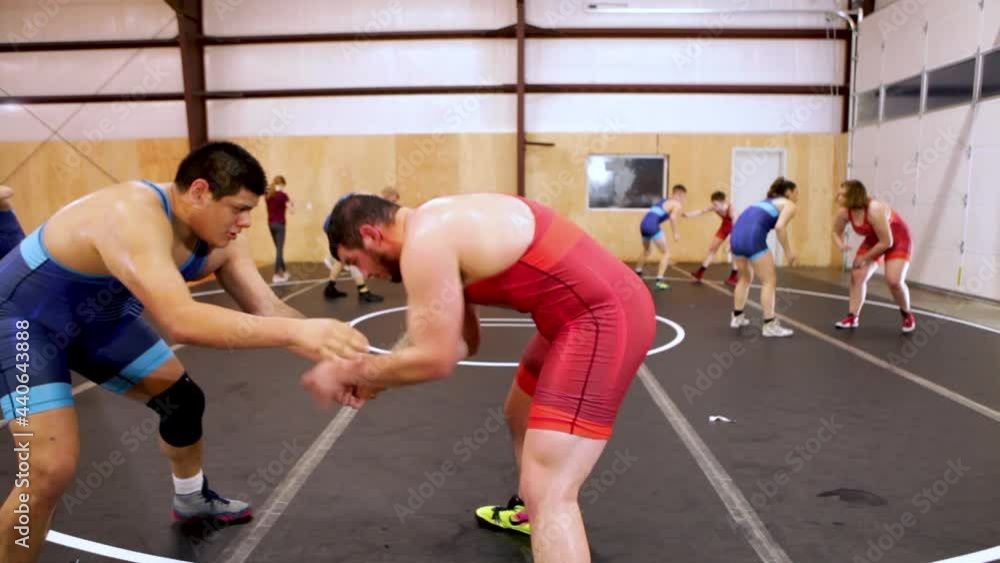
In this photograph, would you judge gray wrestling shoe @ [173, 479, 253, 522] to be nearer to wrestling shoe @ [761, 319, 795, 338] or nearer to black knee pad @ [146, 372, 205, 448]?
black knee pad @ [146, 372, 205, 448]

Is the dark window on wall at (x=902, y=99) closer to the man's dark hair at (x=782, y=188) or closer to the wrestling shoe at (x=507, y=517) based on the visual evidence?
the man's dark hair at (x=782, y=188)

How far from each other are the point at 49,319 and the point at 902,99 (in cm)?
1401

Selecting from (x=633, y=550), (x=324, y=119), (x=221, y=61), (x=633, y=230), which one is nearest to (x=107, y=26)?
(x=221, y=61)

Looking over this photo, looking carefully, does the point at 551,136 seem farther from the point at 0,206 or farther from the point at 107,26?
the point at 0,206

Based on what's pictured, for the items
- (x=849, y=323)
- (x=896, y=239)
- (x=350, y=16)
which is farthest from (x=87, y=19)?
(x=896, y=239)

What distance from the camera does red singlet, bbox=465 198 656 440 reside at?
7.68 ft

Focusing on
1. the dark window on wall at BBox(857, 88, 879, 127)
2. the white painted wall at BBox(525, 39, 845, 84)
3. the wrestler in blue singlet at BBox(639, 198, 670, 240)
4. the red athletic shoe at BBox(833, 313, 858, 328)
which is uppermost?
the white painted wall at BBox(525, 39, 845, 84)

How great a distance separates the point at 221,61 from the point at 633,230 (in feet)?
31.8

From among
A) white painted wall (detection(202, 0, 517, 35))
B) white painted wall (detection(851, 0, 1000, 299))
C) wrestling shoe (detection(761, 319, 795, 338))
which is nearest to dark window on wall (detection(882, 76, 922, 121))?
white painted wall (detection(851, 0, 1000, 299))

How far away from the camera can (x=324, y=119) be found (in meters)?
15.7

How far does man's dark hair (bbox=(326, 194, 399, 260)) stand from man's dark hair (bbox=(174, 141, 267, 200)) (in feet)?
1.25

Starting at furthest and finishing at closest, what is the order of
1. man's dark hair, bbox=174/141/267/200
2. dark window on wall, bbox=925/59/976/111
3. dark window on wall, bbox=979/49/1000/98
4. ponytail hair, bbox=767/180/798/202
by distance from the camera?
dark window on wall, bbox=925/59/976/111 → dark window on wall, bbox=979/49/1000/98 → ponytail hair, bbox=767/180/798/202 → man's dark hair, bbox=174/141/267/200

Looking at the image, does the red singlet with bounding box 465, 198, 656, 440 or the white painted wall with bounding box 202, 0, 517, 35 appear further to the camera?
the white painted wall with bounding box 202, 0, 517, 35

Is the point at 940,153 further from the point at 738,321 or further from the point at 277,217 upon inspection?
the point at 277,217
